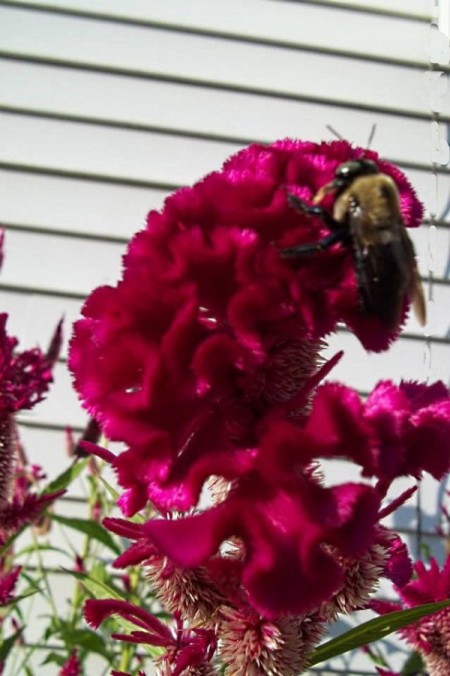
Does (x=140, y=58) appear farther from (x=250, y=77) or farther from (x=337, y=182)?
(x=337, y=182)

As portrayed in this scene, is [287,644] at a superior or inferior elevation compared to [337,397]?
inferior

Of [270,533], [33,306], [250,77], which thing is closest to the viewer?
[270,533]

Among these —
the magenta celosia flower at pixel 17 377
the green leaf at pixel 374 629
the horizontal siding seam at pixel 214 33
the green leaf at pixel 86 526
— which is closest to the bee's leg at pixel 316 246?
the green leaf at pixel 374 629

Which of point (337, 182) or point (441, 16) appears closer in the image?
point (337, 182)

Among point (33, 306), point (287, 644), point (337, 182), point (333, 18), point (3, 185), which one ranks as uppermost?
→ point (333, 18)

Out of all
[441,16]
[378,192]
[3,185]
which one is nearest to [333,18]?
[441,16]

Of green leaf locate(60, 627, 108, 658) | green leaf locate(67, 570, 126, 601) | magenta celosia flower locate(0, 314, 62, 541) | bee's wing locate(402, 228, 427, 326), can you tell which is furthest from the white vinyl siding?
bee's wing locate(402, 228, 427, 326)

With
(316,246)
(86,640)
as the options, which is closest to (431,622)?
(316,246)
